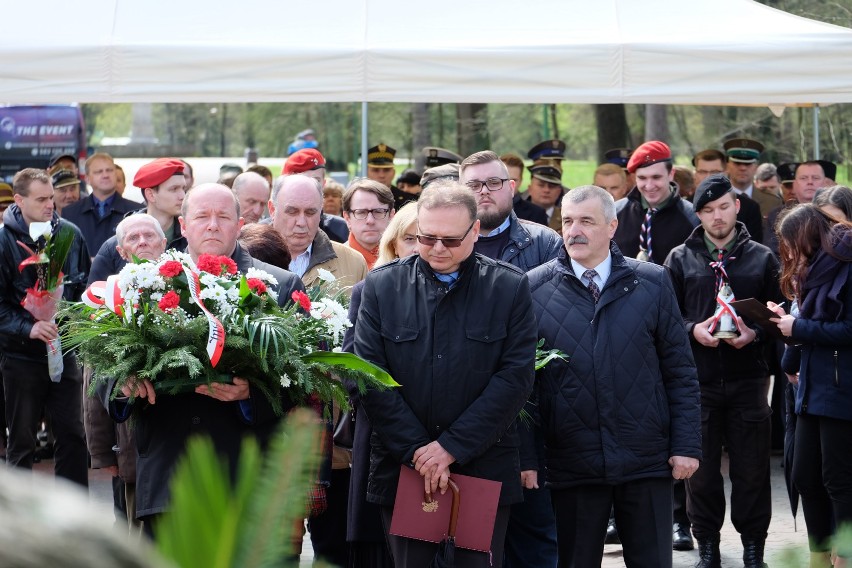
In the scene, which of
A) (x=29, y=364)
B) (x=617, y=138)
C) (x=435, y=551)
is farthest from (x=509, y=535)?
(x=617, y=138)

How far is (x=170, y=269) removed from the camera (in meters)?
4.34

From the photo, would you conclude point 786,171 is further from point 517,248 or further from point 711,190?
point 517,248

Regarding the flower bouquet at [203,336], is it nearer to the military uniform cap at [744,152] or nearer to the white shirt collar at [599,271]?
the white shirt collar at [599,271]

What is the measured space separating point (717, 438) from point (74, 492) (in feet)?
21.2

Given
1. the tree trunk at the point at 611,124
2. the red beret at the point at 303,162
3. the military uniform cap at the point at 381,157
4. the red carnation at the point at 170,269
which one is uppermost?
the tree trunk at the point at 611,124

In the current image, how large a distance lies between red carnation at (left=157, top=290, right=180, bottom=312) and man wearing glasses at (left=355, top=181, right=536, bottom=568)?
2.51 feet

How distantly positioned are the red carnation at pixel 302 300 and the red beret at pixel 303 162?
13.4 ft

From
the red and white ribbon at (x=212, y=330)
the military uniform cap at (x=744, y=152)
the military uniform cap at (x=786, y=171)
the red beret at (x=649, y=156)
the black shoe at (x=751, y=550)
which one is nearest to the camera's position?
the red and white ribbon at (x=212, y=330)

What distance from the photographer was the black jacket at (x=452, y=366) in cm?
445

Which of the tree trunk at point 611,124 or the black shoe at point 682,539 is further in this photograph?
the tree trunk at point 611,124

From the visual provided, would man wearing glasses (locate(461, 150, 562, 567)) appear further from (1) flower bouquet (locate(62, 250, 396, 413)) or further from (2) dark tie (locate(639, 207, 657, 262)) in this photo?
(2) dark tie (locate(639, 207, 657, 262))

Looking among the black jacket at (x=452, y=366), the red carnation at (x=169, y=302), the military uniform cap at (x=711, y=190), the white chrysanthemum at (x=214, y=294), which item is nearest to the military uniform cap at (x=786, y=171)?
the military uniform cap at (x=711, y=190)

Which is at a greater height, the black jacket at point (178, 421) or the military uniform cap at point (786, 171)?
the military uniform cap at point (786, 171)

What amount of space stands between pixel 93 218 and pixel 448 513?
6.65 m
